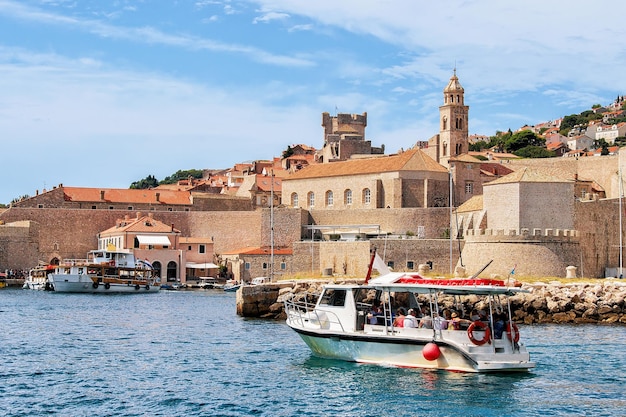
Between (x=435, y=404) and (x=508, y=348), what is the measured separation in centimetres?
407

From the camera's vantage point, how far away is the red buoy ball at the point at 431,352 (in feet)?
71.7

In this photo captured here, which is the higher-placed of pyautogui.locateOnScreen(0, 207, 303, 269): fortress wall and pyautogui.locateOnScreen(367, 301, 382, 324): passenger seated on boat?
pyautogui.locateOnScreen(0, 207, 303, 269): fortress wall

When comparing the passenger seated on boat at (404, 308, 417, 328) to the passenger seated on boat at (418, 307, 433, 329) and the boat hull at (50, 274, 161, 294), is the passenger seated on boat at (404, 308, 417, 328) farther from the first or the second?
the boat hull at (50, 274, 161, 294)

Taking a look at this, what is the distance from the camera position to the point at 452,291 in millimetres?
23141

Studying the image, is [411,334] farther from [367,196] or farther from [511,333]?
[367,196]

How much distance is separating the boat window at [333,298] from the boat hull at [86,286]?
34843 millimetres

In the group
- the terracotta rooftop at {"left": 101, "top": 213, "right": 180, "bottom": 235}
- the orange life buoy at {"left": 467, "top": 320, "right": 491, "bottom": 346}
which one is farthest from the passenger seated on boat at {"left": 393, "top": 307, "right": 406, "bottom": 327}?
the terracotta rooftop at {"left": 101, "top": 213, "right": 180, "bottom": 235}

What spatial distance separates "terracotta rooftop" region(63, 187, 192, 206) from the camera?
77250 mm

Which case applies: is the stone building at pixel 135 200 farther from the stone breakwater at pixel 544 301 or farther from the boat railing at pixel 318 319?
the boat railing at pixel 318 319

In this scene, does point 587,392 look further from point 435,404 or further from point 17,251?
point 17,251

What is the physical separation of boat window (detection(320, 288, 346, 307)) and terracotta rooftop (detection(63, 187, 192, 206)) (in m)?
55.3

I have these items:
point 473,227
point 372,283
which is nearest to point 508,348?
point 372,283

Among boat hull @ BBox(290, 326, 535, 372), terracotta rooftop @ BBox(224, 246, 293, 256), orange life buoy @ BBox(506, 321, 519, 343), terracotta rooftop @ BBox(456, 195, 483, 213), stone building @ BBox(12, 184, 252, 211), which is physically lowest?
boat hull @ BBox(290, 326, 535, 372)

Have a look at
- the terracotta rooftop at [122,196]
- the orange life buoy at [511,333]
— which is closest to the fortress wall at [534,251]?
the orange life buoy at [511,333]
